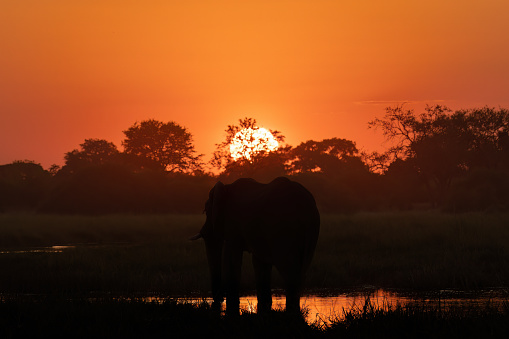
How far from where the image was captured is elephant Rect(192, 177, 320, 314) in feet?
32.2

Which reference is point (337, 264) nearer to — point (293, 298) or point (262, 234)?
point (262, 234)

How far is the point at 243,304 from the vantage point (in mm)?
14180

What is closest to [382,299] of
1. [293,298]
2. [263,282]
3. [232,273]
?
[263,282]

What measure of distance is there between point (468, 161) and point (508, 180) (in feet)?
36.4

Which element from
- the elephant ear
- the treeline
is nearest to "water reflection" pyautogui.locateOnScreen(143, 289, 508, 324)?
the elephant ear

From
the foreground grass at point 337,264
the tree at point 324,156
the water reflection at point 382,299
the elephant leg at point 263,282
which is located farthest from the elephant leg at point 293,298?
the tree at point 324,156

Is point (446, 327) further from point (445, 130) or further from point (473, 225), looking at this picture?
point (445, 130)

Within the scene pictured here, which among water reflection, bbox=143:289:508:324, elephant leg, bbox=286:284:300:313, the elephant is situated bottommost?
water reflection, bbox=143:289:508:324

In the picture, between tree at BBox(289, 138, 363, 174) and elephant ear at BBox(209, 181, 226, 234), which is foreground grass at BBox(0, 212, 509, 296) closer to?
elephant ear at BBox(209, 181, 226, 234)

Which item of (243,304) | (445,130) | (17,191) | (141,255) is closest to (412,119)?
(445,130)

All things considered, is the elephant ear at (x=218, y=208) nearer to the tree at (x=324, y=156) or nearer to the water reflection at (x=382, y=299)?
the water reflection at (x=382, y=299)

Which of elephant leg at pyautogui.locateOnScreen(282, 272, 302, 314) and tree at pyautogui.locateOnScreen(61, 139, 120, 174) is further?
tree at pyautogui.locateOnScreen(61, 139, 120, 174)

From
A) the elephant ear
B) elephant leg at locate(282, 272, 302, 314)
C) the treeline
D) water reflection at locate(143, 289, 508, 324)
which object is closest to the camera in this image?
elephant leg at locate(282, 272, 302, 314)

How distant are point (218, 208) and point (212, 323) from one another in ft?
6.64
